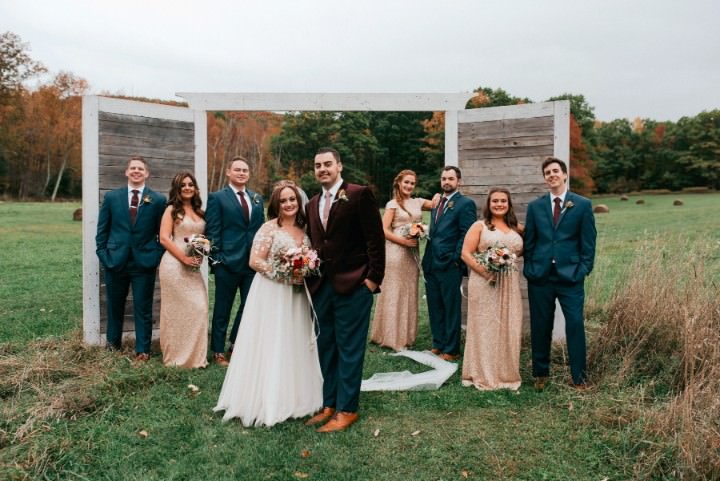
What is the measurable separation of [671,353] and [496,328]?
172cm

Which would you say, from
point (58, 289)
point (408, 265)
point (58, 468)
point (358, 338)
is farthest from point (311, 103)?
point (58, 289)

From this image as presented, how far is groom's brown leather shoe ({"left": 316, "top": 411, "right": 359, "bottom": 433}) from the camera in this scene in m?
4.75

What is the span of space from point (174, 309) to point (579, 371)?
14.3 feet

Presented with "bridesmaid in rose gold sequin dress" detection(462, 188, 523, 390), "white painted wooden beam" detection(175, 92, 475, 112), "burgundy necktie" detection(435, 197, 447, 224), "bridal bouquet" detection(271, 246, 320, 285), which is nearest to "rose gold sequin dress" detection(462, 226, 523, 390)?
"bridesmaid in rose gold sequin dress" detection(462, 188, 523, 390)

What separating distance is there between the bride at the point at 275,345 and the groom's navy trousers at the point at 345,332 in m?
0.18

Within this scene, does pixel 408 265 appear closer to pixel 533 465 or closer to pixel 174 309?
pixel 174 309

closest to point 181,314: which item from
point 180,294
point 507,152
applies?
point 180,294

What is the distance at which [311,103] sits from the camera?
25.4ft

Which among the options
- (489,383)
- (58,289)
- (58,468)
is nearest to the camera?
(58,468)

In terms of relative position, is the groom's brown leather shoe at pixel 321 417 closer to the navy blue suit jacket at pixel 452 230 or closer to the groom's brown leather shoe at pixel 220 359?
the groom's brown leather shoe at pixel 220 359

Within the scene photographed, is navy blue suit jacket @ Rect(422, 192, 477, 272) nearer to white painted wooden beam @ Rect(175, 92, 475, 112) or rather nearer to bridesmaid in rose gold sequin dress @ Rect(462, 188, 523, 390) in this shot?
bridesmaid in rose gold sequin dress @ Rect(462, 188, 523, 390)

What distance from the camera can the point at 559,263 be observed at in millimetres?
5508

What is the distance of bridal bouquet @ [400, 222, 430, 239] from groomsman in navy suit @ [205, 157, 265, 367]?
6.27 ft

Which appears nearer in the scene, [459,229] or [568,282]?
[568,282]
